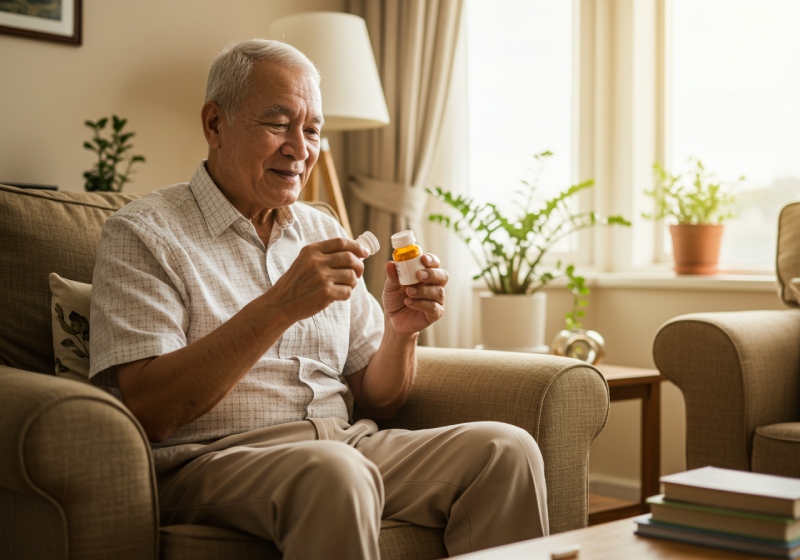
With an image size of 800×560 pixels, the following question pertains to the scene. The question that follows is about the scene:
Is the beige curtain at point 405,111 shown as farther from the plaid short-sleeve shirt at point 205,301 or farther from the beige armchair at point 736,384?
the plaid short-sleeve shirt at point 205,301

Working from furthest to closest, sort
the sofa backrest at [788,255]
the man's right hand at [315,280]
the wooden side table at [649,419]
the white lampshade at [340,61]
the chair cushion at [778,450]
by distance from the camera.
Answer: the white lampshade at [340,61]
the wooden side table at [649,419]
the sofa backrest at [788,255]
the chair cushion at [778,450]
the man's right hand at [315,280]

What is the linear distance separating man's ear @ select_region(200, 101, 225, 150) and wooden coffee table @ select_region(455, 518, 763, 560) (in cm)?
94

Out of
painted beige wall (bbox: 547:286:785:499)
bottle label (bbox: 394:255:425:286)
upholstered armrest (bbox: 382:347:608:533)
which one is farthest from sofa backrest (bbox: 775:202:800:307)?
bottle label (bbox: 394:255:425:286)

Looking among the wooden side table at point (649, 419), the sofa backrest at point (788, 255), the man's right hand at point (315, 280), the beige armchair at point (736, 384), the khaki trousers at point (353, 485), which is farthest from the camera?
the wooden side table at point (649, 419)

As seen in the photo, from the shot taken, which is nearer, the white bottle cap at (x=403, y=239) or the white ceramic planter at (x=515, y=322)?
the white bottle cap at (x=403, y=239)

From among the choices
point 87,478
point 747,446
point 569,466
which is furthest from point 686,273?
point 87,478

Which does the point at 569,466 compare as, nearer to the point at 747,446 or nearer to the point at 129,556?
the point at 747,446

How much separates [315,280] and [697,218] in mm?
2105

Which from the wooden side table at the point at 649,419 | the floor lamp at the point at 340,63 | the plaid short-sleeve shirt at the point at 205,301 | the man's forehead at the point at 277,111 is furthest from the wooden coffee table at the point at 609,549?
the floor lamp at the point at 340,63

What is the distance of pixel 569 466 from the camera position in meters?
1.64

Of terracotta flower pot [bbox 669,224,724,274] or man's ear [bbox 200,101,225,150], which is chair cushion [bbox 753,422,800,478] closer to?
terracotta flower pot [bbox 669,224,724,274]

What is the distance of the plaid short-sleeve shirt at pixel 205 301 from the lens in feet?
4.63

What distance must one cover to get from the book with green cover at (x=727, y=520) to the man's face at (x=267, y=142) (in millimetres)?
873

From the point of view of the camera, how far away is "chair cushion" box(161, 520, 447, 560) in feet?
4.04
